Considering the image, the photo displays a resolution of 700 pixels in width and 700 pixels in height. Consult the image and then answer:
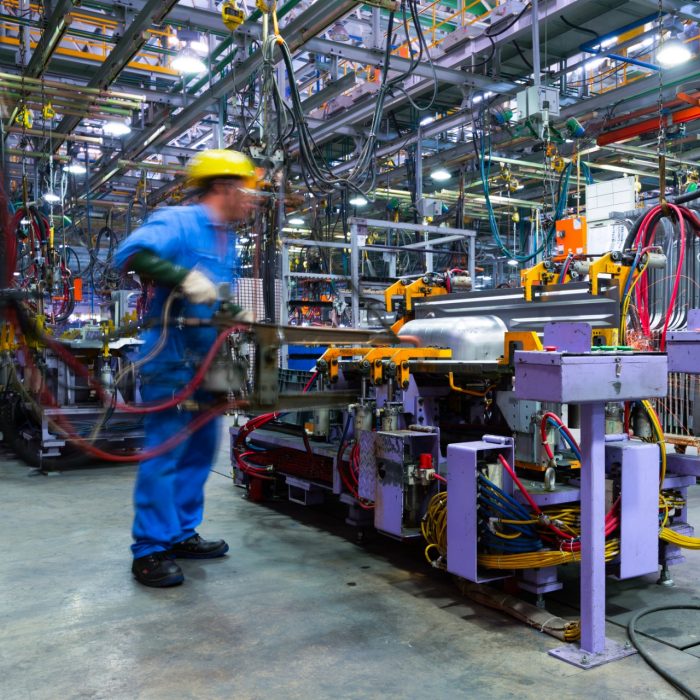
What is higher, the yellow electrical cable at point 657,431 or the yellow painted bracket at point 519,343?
the yellow painted bracket at point 519,343

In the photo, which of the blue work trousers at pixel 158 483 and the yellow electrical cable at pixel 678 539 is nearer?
the yellow electrical cable at pixel 678 539

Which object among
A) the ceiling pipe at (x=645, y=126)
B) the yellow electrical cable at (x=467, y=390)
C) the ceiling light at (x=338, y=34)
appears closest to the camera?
the yellow electrical cable at (x=467, y=390)

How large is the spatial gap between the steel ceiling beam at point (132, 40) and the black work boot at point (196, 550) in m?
3.81

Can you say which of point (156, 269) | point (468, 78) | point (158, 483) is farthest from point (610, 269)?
point (468, 78)

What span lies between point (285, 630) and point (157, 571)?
0.77 meters

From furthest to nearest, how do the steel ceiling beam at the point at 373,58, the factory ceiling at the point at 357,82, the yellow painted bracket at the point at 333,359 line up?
the steel ceiling beam at the point at 373,58
the factory ceiling at the point at 357,82
the yellow painted bracket at the point at 333,359

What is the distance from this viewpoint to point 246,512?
14.2 feet

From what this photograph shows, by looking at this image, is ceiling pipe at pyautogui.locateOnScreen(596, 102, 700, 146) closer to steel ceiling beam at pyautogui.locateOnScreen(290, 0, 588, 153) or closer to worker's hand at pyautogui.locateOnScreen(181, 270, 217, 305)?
steel ceiling beam at pyautogui.locateOnScreen(290, 0, 588, 153)

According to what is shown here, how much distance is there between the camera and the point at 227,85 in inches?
265

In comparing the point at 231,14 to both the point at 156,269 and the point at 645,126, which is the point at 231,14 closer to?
the point at 156,269

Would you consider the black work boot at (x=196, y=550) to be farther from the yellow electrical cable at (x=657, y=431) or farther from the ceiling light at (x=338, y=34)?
the ceiling light at (x=338, y=34)

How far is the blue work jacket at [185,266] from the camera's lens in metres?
2.83

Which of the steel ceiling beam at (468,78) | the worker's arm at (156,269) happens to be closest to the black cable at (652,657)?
the worker's arm at (156,269)

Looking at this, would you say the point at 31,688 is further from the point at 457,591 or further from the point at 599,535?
the point at 599,535
